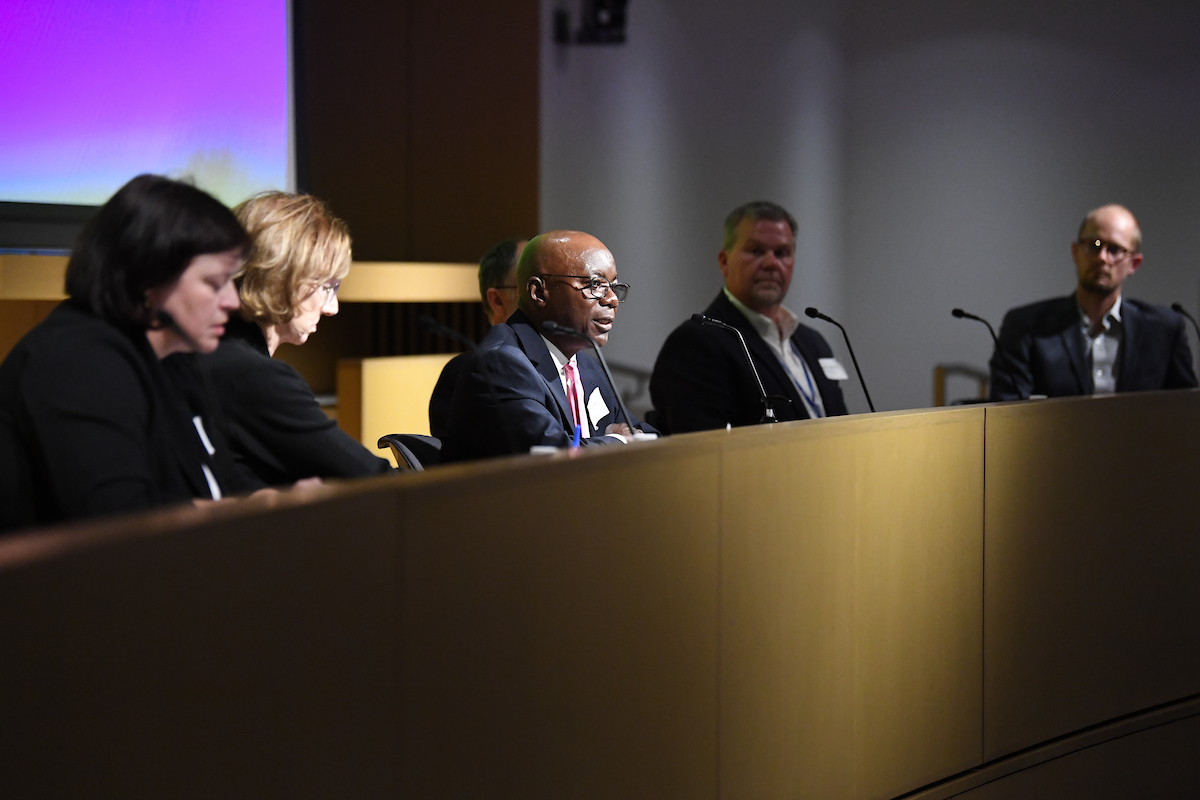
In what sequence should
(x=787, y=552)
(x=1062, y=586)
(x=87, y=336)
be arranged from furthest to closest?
(x=1062, y=586), (x=787, y=552), (x=87, y=336)

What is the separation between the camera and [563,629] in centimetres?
156

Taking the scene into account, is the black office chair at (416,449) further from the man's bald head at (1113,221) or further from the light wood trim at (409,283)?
the man's bald head at (1113,221)

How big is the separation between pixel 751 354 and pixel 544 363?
855mm

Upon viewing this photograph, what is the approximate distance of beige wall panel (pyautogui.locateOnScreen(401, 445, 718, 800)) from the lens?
4.48 ft

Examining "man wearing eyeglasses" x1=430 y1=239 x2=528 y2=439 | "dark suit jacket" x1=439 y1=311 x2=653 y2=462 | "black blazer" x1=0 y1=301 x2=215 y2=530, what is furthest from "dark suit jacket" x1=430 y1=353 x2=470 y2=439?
"black blazer" x1=0 y1=301 x2=215 y2=530

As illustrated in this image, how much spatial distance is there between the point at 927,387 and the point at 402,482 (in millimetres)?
5412

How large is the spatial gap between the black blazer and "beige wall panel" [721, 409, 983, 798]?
834mm

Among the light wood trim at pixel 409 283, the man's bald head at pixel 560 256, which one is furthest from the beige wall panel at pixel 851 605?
the light wood trim at pixel 409 283

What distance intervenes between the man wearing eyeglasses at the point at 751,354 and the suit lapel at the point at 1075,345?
3.03 feet

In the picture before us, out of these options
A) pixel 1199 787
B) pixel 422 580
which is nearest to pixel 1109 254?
pixel 1199 787

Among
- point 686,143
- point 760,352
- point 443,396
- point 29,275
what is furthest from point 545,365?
point 686,143

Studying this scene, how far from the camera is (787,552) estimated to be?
200 centimetres

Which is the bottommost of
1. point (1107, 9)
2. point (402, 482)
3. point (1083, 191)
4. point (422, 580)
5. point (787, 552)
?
point (787, 552)

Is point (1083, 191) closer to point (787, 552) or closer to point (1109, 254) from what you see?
point (1109, 254)
